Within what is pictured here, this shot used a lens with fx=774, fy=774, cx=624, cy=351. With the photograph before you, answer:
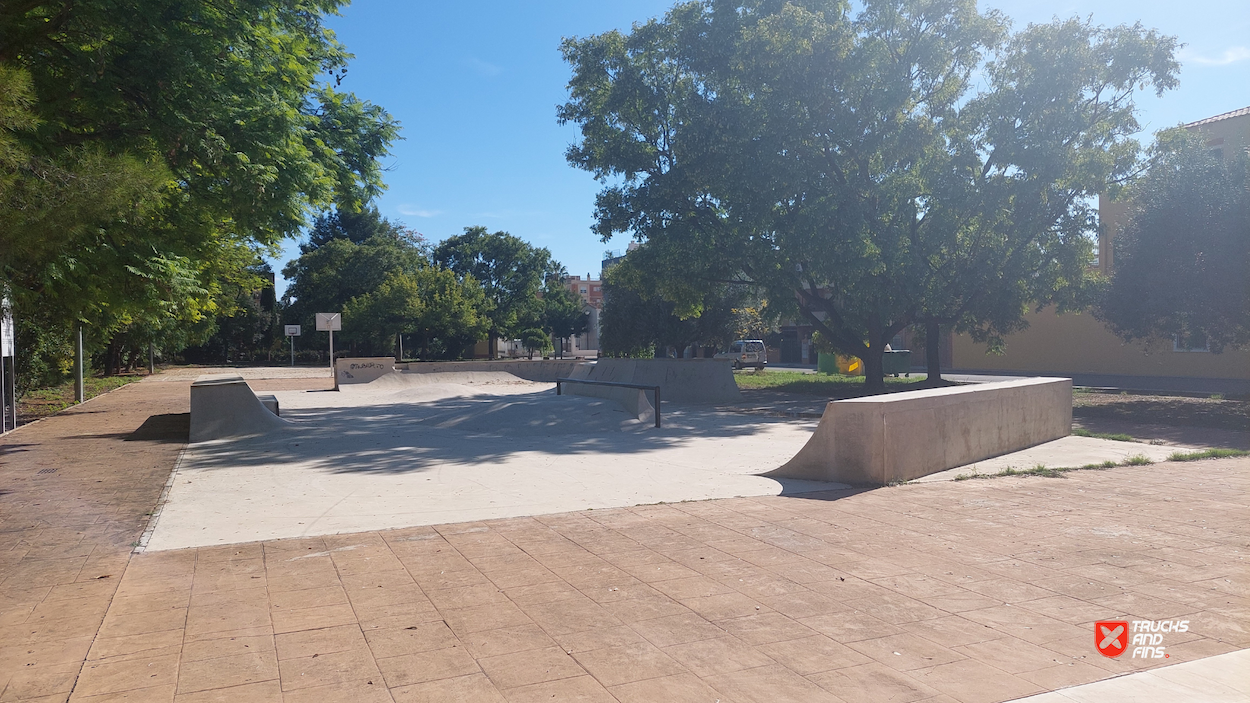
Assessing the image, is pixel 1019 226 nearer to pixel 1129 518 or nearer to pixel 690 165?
pixel 690 165

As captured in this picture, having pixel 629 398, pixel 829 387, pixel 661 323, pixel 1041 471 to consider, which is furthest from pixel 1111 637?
pixel 661 323

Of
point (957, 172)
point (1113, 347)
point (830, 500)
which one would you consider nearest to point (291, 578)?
point (830, 500)

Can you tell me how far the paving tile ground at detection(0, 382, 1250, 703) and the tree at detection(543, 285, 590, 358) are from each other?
55851 millimetres

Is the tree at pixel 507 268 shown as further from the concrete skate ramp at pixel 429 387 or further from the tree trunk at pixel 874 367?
the tree trunk at pixel 874 367

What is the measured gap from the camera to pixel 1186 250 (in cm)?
1686

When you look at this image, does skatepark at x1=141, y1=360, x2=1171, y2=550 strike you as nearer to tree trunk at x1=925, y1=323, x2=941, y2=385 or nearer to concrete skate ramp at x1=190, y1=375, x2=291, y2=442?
concrete skate ramp at x1=190, y1=375, x2=291, y2=442

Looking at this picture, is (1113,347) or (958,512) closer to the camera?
(958,512)

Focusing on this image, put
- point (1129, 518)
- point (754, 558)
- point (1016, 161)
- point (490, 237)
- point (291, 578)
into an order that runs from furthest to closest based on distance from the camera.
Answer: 1. point (490, 237)
2. point (1016, 161)
3. point (1129, 518)
4. point (754, 558)
5. point (291, 578)

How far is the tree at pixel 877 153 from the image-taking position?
19156mm

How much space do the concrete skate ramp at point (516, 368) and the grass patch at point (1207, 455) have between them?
21064mm

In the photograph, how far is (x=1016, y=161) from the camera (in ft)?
64.5

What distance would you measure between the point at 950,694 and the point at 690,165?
18.4 metres

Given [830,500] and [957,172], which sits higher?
[957,172]

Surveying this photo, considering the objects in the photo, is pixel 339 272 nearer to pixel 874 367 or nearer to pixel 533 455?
pixel 874 367
